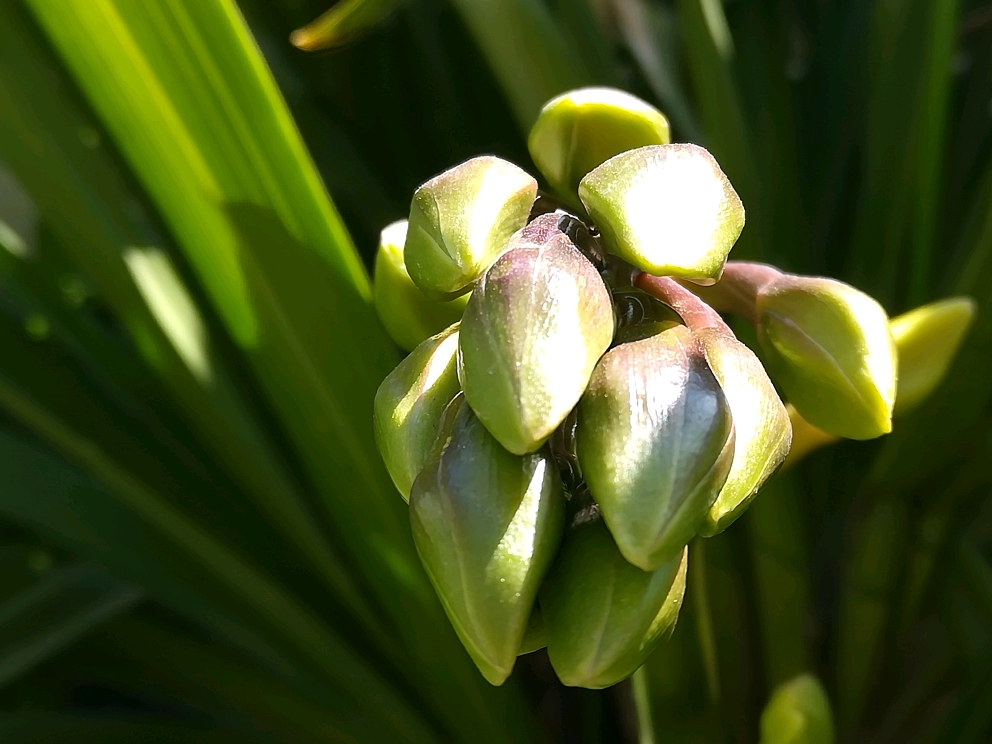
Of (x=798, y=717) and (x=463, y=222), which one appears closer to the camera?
(x=463, y=222)

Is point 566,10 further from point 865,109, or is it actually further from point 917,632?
point 917,632

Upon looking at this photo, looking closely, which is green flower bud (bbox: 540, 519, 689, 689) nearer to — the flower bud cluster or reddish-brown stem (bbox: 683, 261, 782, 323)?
the flower bud cluster

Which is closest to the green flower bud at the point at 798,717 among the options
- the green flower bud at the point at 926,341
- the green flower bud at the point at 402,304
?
the green flower bud at the point at 926,341

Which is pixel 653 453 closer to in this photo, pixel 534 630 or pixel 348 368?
pixel 534 630

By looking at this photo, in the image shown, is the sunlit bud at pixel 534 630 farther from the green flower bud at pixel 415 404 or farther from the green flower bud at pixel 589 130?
the green flower bud at pixel 589 130

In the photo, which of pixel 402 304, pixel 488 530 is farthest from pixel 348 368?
pixel 488 530
